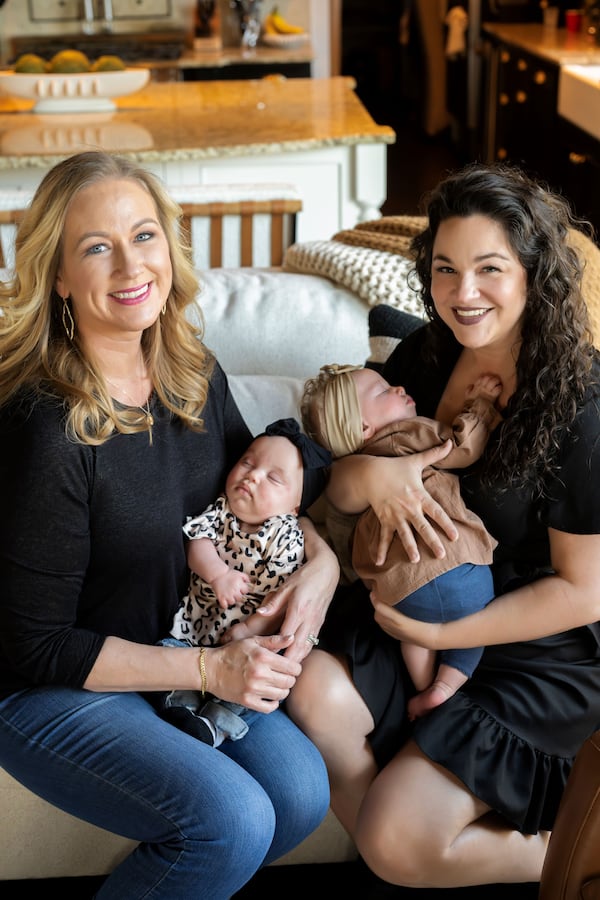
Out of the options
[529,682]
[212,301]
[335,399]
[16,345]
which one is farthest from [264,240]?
[529,682]

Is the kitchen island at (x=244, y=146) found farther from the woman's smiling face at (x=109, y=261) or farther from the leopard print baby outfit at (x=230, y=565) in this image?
the leopard print baby outfit at (x=230, y=565)

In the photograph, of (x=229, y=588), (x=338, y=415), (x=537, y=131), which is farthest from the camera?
(x=537, y=131)

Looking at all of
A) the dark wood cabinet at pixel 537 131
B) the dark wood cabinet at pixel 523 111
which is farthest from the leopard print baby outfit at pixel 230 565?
the dark wood cabinet at pixel 523 111

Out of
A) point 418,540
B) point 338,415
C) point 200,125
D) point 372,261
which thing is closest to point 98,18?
point 200,125

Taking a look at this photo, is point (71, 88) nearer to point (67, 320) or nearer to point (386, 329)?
point (386, 329)

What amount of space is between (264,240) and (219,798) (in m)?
1.99

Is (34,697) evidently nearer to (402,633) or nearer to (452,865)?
(402,633)

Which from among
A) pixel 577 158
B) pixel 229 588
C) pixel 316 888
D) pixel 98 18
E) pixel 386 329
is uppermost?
pixel 98 18

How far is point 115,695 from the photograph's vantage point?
1600 mm

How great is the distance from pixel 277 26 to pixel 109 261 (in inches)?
223

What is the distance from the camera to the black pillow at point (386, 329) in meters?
2.16

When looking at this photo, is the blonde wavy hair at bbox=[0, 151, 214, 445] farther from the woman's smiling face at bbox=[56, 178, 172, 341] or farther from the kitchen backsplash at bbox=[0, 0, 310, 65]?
the kitchen backsplash at bbox=[0, 0, 310, 65]

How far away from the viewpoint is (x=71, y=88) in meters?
4.26

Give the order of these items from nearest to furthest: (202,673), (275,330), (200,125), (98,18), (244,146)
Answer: (202,673)
(275,330)
(244,146)
(200,125)
(98,18)
